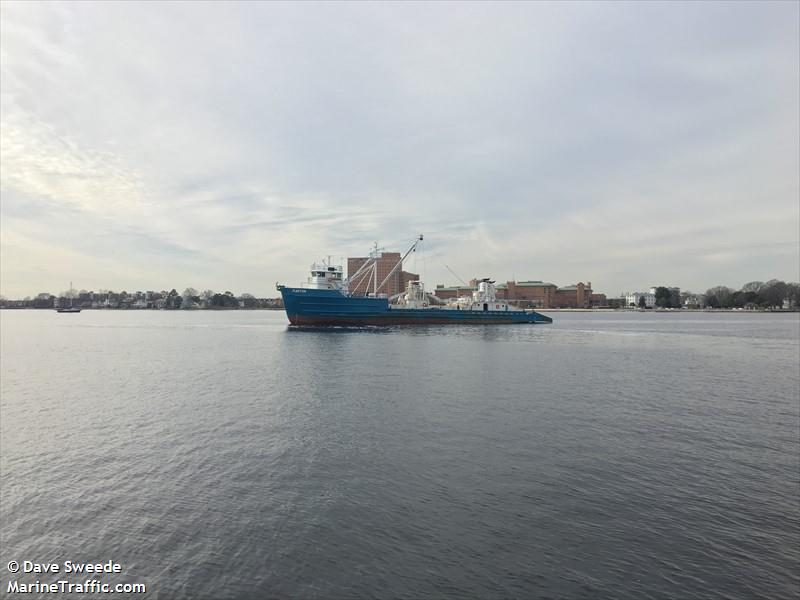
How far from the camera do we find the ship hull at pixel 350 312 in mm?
89287

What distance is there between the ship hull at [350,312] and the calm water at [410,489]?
5801 centimetres

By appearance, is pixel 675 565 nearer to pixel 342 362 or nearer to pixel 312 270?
pixel 342 362

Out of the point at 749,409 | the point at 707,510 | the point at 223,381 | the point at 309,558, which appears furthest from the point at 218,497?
the point at 749,409

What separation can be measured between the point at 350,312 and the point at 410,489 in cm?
7986

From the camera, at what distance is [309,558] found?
10258 millimetres

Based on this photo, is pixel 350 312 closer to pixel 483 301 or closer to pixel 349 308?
pixel 349 308

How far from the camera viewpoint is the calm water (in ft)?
31.8

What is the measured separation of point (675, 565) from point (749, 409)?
20.8 meters

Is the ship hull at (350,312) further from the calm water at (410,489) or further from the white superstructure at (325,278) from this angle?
the calm water at (410,489)

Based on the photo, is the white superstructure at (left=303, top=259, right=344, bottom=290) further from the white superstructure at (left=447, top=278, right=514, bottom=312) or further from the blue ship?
the white superstructure at (left=447, top=278, right=514, bottom=312)

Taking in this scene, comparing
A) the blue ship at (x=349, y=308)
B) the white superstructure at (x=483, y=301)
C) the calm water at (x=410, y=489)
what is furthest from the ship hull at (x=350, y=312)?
the calm water at (x=410, y=489)

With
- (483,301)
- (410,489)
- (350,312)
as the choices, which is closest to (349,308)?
(350,312)

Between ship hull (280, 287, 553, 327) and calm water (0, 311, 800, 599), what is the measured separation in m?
58.0

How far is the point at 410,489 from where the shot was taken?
1397 cm
